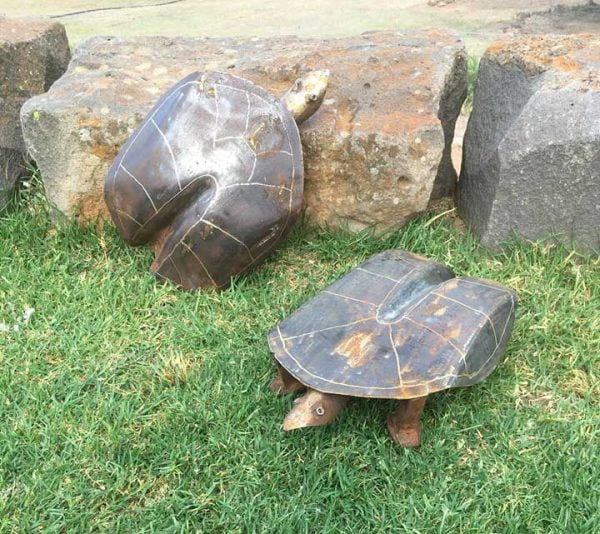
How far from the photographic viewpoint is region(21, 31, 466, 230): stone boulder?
2891 millimetres

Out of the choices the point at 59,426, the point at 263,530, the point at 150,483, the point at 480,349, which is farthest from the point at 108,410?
the point at 480,349

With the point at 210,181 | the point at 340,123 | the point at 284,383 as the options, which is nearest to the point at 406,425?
the point at 284,383

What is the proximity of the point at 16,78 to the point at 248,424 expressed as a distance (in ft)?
7.39

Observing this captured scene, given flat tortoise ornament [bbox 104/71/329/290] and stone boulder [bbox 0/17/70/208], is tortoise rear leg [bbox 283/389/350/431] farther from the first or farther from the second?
stone boulder [bbox 0/17/70/208]

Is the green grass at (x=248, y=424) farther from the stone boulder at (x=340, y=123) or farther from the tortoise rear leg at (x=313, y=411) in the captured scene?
the stone boulder at (x=340, y=123)

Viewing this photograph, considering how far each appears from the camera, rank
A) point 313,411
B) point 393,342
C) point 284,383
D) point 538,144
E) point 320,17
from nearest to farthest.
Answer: point 313,411 → point 393,342 → point 284,383 → point 538,144 → point 320,17

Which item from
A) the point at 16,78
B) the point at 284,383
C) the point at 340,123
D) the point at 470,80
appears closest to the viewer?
the point at 284,383

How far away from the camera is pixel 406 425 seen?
6.93 ft

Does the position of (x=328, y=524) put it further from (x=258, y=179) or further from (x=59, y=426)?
(x=258, y=179)

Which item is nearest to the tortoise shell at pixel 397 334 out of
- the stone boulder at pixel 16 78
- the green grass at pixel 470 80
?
the stone boulder at pixel 16 78

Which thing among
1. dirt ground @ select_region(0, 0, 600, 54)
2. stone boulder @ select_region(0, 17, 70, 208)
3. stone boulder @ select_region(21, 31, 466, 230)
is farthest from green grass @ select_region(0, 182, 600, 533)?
dirt ground @ select_region(0, 0, 600, 54)

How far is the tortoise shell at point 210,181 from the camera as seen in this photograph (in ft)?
8.82

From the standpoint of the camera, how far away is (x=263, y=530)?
75.5 inches

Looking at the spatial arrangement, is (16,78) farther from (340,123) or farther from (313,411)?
(313,411)
